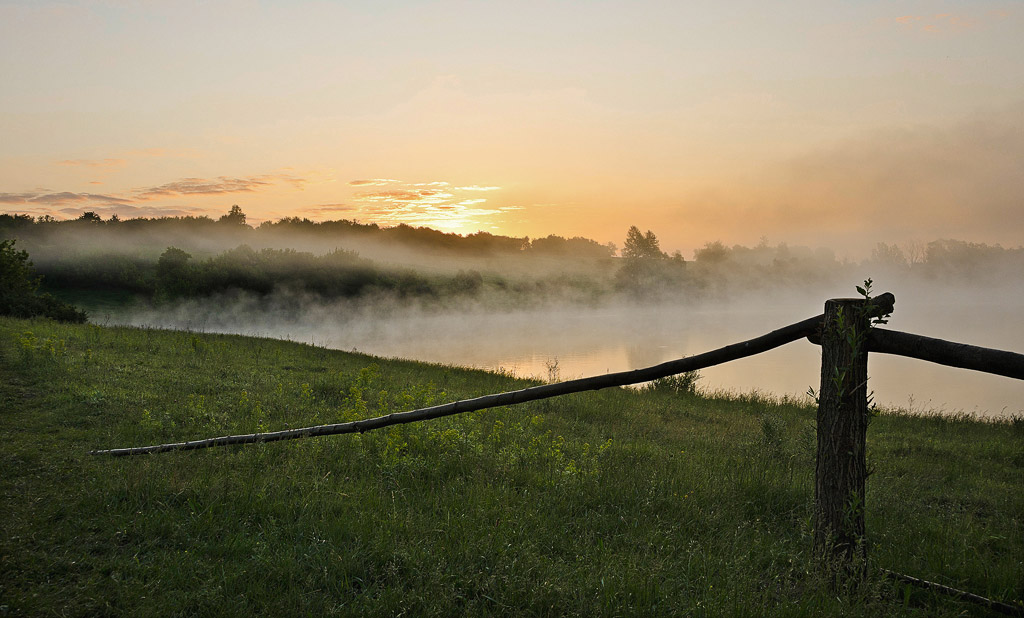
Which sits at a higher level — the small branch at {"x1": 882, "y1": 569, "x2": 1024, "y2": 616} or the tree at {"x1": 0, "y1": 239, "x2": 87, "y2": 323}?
the tree at {"x1": 0, "y1": 239, "x2": 87, "y2": 323}

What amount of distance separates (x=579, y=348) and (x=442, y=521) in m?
46.2

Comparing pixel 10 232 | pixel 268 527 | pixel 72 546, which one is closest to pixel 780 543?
pixel 268 527

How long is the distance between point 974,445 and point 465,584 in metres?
12.1

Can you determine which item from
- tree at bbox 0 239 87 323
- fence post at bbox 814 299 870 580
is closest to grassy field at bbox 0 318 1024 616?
fence post at bbox 814 299 870 580

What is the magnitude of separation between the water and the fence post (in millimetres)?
15027

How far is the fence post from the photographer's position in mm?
3672

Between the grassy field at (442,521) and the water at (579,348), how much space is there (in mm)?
11736

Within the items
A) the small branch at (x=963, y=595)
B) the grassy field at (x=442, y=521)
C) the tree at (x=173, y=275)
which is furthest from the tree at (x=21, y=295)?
the tree at (x=173, y=275)

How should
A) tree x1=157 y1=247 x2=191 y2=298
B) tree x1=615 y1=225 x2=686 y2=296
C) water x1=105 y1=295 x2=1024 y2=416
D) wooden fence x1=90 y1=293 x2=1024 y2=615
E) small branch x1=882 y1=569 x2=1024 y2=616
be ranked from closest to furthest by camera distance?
wooden fence x1=90 y1=293 x2=1024 y2=615 < small branch x1=882 y1=569 x2=1024 y2=616 < water x1=105 y1=295 x2=1024 y2=416 < tree x1=157 y1=247 x2=191 y2=298 < tree x1=615 y1=225 x2=686 y2=296

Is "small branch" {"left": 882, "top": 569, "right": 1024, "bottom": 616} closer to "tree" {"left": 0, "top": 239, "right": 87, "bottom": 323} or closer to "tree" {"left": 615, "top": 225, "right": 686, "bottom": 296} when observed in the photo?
"tree" {"left": 0, "top": 239, "right": 87, "bottom": 323}

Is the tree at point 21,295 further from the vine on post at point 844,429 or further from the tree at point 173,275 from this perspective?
the tree at point 173,275

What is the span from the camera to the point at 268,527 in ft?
15.1

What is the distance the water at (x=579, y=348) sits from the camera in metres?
29.9

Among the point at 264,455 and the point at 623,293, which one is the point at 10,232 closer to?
the point at 264,455
